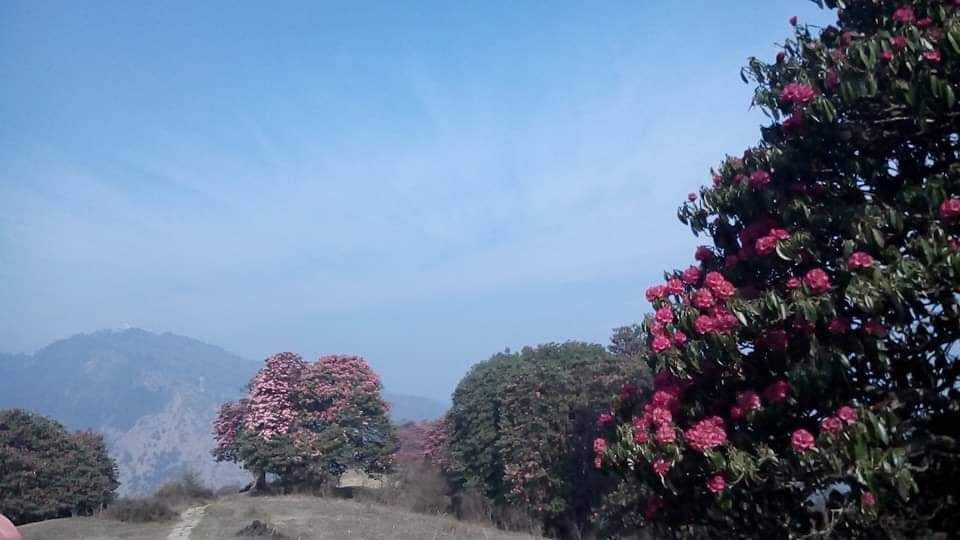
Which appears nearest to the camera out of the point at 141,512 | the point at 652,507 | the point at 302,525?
the point at 652,507

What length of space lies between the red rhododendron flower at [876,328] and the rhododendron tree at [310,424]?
25.4m

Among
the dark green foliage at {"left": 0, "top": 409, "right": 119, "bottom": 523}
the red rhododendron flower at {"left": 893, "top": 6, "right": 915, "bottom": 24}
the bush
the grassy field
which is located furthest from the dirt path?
the red rhododendron flower at {"left": 893, "top": 6, "right": 915, "bottom": 24}

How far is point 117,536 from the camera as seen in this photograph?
1845cm

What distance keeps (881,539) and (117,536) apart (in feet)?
57.8

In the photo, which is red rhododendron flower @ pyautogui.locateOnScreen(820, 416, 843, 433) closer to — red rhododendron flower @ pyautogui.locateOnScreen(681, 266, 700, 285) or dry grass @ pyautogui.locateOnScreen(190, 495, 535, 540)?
red rhododendron flower @ pyautogui.locateOnScreen(681, 266, 700, 285)

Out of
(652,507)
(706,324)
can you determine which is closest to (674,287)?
(706,324)

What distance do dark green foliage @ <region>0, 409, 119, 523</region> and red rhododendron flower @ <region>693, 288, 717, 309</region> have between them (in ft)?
71.8

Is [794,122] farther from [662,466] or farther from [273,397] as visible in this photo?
[273,397]

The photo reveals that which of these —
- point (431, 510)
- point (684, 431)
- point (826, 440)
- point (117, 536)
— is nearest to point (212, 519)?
point (117, 536)

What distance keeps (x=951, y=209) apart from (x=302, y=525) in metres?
16.4

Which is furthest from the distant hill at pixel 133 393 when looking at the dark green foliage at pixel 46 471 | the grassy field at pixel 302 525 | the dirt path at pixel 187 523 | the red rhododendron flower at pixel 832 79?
the red rhododendron flower at pixel 832 79

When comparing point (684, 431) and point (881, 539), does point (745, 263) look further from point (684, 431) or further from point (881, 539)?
point (881, 539)

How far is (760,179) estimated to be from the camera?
21.6 ft

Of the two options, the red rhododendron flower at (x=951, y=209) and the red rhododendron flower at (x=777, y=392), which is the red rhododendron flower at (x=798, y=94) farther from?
the red rhododendron flower at (x=777, y=392)
